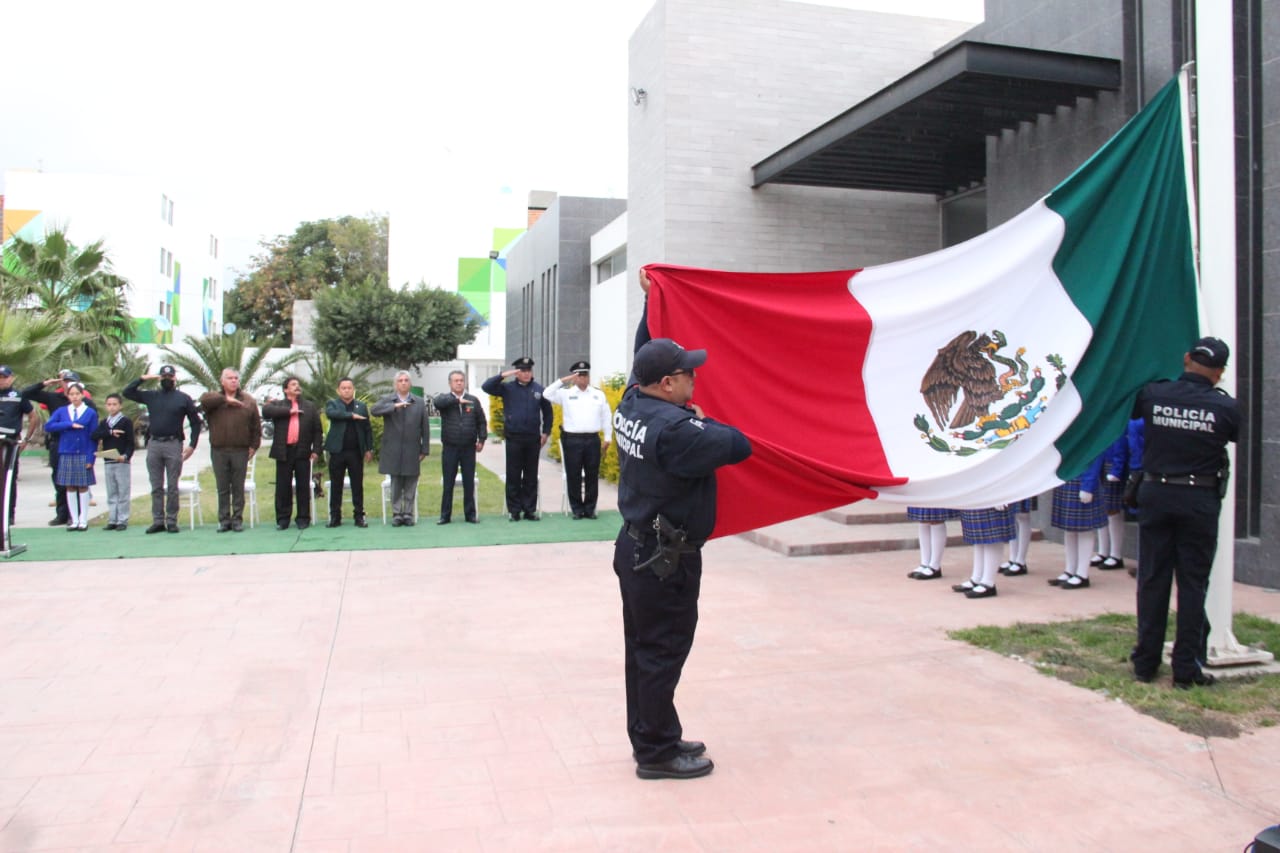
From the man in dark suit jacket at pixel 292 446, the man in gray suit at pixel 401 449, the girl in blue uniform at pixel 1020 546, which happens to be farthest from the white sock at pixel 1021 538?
the man in dark suit jacket at pixel 292 446

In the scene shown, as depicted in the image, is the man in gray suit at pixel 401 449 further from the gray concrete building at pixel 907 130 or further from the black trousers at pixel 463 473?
the gray concrete building at pixel 907 130

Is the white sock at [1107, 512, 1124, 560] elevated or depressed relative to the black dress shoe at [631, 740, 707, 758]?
elevated

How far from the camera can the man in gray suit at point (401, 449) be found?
11.6 meters

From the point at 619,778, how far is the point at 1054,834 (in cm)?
174

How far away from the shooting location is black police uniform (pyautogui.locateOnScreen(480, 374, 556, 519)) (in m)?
12.0

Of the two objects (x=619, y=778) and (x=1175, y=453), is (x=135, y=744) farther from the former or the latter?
(x=1175, y=453)

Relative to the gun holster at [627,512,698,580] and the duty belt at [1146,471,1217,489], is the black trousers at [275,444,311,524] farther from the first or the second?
the duty belt at [1146,471,1217,489]

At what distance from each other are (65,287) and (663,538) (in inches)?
871

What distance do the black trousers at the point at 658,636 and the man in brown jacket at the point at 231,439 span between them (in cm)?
831

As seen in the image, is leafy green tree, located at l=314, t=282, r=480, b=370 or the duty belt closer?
the duty belt

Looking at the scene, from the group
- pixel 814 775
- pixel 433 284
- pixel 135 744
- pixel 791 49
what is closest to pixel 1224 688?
pixel 814 775

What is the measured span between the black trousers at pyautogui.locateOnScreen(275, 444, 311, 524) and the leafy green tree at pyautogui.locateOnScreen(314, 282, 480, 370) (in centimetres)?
2232

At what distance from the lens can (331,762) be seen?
439cm

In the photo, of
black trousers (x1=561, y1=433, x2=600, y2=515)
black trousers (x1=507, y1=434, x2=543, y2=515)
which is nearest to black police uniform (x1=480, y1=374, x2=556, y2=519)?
black trousers (x1=507, y1=434, x2=543, y2=515)
